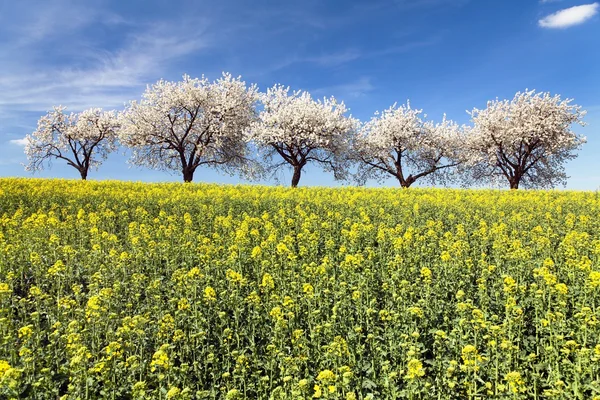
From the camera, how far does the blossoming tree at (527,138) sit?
50.2 metres

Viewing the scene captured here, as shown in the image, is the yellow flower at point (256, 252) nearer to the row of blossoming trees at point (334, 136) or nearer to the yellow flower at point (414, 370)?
the yellow flower at point (414, 370)

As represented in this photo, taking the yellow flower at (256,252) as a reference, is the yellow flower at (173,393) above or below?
below


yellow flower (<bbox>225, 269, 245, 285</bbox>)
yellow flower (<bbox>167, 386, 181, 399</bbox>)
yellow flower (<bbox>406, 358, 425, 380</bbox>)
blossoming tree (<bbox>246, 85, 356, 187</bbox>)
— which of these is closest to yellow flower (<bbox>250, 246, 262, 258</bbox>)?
yellow flower (<bbox>225, 269, 245, 285</bbox>)

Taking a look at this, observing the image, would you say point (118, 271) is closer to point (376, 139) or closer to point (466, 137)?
point (376, 139)

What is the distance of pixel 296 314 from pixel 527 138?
5074cm

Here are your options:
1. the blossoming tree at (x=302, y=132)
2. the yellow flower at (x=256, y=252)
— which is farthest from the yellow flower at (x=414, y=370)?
the blossoming tree at (x=302, y=132)

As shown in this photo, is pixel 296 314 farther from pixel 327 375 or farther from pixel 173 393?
pixel 173 393

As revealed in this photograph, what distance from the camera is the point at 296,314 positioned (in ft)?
26.6

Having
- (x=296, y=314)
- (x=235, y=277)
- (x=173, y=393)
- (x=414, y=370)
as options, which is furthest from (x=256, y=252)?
(x=414, y=370)

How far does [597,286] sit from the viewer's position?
8297 millimetres

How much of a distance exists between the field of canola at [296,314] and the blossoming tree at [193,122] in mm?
31745

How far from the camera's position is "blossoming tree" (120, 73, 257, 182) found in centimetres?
4797

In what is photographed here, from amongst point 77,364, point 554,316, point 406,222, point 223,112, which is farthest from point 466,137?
point 77,364

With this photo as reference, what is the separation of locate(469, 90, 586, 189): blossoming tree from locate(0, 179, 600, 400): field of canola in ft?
124
